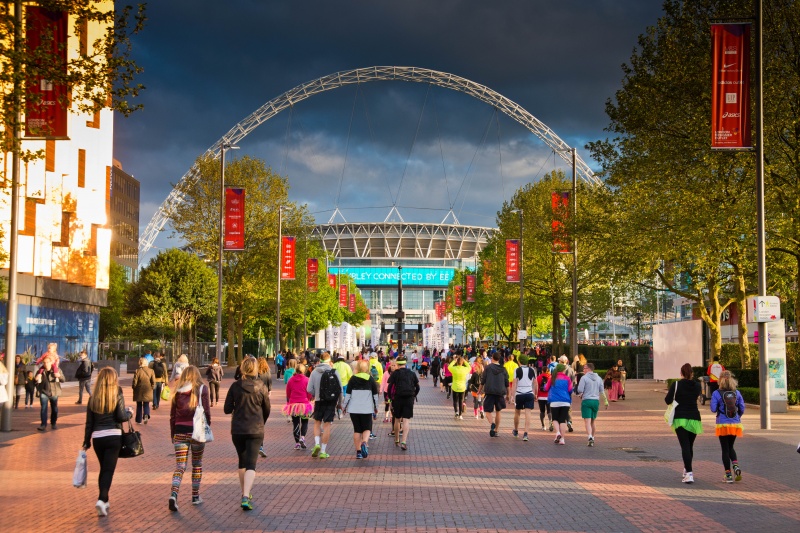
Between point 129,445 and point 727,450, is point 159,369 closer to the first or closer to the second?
point 129,445

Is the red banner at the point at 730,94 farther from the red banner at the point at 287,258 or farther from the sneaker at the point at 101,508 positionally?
the red banner at the point at 287,258

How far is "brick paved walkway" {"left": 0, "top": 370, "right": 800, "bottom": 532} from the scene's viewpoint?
35.7 feet

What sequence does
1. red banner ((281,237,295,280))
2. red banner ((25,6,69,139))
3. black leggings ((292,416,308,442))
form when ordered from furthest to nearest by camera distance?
red banner ((281,237,295,280))
black leggings ((292,416,308,442))
red banner ((25,6,69,139))

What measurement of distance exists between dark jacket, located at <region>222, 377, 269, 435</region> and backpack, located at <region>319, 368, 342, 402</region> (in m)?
5.43

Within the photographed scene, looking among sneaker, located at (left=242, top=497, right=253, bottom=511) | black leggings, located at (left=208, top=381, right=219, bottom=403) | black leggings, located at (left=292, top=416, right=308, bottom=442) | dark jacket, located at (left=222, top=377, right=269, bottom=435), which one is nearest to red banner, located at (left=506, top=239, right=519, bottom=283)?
black leggings, located at (left=208, top=381, right=219, bottom=403)

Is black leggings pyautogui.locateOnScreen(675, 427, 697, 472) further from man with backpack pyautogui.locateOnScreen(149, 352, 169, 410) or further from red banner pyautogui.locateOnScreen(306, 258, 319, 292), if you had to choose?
red banner pyautogui.locateOnScreen(306, 258, 319, 292)

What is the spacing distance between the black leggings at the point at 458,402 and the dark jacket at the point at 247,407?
14.9 meters

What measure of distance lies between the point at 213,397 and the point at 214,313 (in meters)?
35.8

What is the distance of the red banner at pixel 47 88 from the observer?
1836 centimetres

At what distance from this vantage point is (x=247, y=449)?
11.7 m

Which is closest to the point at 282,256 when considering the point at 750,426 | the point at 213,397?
the point at 213,397

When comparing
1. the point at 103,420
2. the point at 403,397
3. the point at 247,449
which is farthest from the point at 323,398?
Result: the point at 103,420

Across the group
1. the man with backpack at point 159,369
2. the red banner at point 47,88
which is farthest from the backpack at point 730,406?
the man with backpack at point 159,369

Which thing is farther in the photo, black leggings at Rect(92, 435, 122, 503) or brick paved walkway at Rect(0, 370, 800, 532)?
black leggings at Rect(92, 435, 122, 503)
